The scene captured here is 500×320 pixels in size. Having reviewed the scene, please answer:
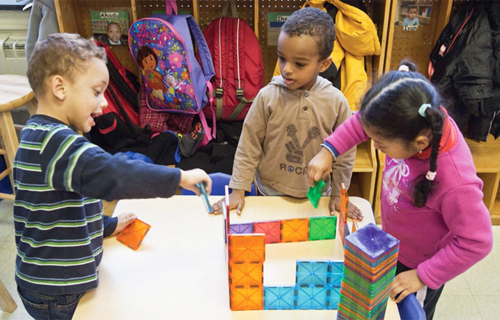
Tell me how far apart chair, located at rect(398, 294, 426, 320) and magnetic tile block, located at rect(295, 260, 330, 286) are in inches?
8.2

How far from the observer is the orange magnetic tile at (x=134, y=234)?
3.96ft

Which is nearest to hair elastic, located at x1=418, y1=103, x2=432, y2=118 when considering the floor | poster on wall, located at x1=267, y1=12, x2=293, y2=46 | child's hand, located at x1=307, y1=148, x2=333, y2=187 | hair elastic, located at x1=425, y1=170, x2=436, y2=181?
hair elastic, located at x1=425, y1=170, x2=436, y2=181

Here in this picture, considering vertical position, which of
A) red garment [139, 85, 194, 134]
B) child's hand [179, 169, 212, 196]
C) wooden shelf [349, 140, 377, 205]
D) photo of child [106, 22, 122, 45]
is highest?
photo of child [106, 22, 122, 45]

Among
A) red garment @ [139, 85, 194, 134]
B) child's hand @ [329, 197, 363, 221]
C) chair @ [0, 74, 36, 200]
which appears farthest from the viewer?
red garment @ [139, 85, 194, 134]

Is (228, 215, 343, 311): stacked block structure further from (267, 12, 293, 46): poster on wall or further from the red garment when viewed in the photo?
(267, 12, 293, 46): poster on wall

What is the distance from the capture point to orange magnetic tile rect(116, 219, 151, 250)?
1.21 meters

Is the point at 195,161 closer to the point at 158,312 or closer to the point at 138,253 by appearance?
the point at 138,253

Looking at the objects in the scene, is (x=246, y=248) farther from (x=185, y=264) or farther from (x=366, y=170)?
(x=366, y=170)

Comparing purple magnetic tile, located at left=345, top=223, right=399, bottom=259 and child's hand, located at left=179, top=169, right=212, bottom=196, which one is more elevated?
child's hand, located at left=179, top=169, right=212, bottom=196

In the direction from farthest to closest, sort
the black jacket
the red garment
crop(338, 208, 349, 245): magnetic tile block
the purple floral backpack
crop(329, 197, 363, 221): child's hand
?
1. the red garment
2. the purple floral backpack
3. the black jacket
4. crop(329, 197, 363, 221): child's hand
5. crop(338, 208, 349, 245): magnetic tile block

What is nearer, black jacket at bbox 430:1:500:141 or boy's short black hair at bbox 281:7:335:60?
boy's short black hair at bbox 281:7:335:60

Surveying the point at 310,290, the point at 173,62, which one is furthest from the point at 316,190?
the point at 173,62

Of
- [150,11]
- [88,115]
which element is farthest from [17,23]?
[88,115]

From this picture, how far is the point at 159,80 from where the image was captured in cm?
245
